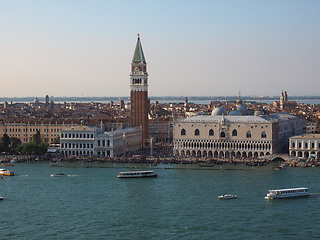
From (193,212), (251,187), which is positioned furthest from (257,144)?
(193,212)

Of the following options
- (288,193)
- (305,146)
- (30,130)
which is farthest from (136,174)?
(30,130)

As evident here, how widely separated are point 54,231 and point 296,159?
15004mm

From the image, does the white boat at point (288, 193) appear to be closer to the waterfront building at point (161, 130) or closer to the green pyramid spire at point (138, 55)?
the green pyramid spire at point (138, 55)

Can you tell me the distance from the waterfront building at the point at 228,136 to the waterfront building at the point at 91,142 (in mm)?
2869

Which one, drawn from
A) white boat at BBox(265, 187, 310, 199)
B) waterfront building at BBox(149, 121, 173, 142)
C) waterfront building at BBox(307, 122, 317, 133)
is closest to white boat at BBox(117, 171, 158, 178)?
white boat at BBox(265, 187, 310, 199)

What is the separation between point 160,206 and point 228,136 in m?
12.8

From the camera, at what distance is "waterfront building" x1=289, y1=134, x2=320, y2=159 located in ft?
99.6

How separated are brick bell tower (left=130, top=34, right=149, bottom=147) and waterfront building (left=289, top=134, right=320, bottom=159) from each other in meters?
9.13

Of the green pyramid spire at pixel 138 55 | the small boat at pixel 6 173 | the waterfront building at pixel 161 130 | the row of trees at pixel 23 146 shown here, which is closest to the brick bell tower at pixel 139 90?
the green pyramid spire at pixel 138 55

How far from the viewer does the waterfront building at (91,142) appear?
32.5 metres

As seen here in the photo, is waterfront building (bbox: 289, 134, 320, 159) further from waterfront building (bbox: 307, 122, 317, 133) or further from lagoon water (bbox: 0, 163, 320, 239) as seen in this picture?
waterfront building (bbox: 307, 122, 317, 133)

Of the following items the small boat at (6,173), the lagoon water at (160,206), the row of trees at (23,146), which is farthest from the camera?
the row of trees at (23,146)

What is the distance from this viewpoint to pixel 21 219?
60.5 ft

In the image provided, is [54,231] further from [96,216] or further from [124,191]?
[124,191]
